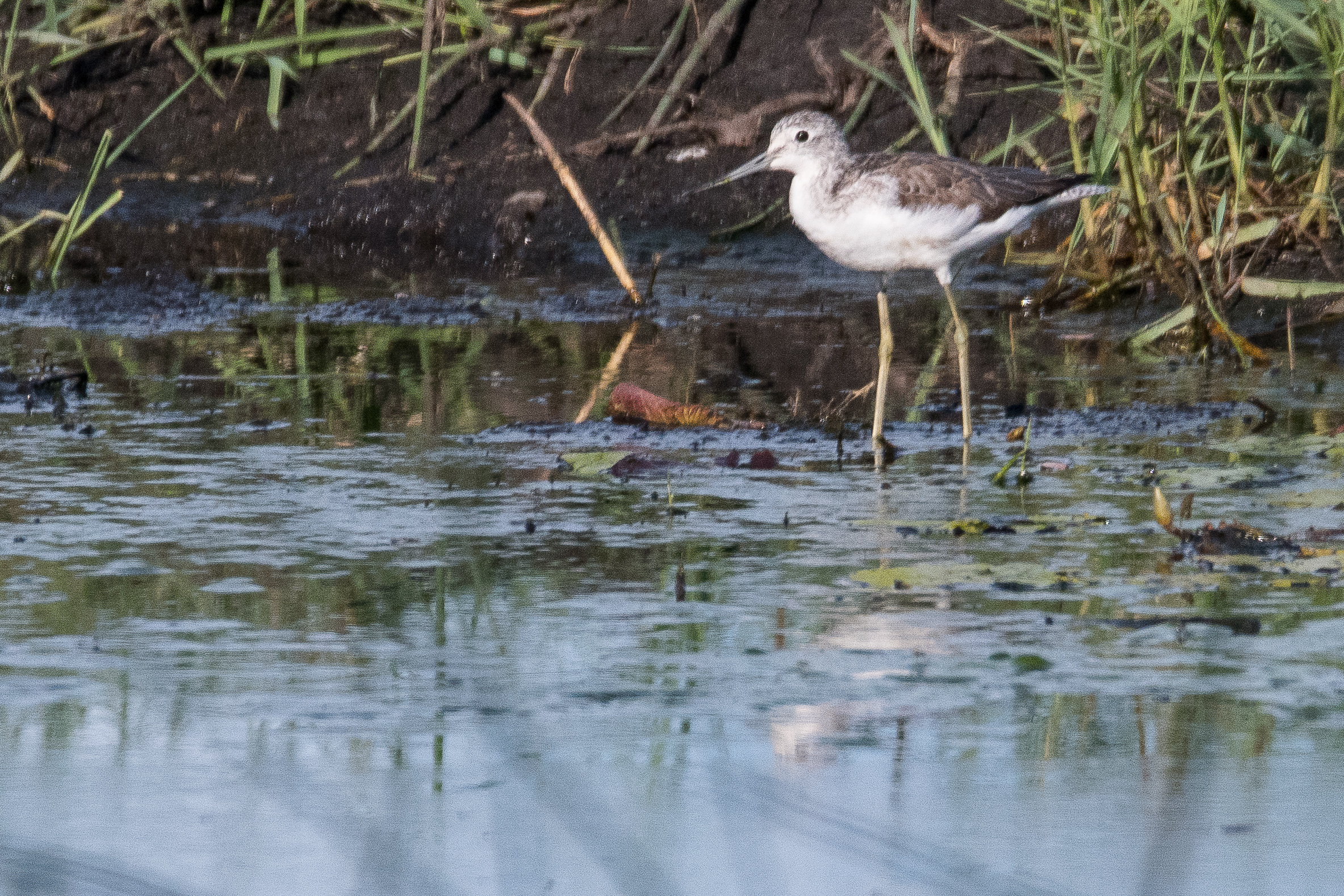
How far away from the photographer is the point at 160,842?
2.78m

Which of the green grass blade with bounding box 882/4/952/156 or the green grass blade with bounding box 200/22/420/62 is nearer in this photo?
the green grass blade with bounding box 882/4/952/156

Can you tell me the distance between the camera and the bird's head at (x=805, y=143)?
21.2ft

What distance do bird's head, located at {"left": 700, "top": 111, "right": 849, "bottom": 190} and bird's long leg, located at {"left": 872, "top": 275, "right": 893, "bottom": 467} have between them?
1.44ft

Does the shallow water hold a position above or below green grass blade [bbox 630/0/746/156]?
below

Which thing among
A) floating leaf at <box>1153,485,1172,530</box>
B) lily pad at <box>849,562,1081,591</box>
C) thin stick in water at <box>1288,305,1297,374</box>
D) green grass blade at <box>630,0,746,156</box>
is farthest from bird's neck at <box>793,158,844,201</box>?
green grass blade at <box>630,0,746,156</box>

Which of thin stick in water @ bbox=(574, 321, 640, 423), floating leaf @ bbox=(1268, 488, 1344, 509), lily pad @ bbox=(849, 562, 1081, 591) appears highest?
thin stick in water @ bbox=(574, 321, 640, 423)

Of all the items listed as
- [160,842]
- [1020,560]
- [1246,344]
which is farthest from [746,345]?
[160,842]

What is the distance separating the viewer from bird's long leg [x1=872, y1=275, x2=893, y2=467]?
5555 millimetres

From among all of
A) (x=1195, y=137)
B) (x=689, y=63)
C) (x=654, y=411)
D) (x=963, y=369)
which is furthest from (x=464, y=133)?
(x=963, y=369)

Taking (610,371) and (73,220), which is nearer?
(610,371)

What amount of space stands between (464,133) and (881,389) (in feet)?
19.0

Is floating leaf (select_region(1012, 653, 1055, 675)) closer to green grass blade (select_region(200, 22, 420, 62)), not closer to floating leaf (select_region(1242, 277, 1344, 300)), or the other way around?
floating leaf (select_region(1242, 277, 1344, 300))

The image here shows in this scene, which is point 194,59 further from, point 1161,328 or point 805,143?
point 1161,328

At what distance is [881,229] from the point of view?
6.20 meters
